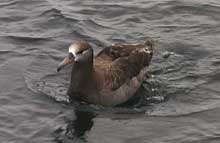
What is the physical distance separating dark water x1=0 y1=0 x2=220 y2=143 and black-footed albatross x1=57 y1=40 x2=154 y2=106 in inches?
9.4

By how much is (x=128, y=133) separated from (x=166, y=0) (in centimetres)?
699

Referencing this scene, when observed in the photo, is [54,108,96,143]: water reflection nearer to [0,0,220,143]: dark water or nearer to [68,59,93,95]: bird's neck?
[0,0,220,143]: dark water

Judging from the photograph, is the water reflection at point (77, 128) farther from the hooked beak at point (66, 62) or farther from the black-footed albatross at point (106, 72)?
the hooked beak at point (66, 62)

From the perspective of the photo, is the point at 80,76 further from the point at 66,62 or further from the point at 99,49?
the point at 99,49

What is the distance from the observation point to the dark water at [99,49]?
457 inches

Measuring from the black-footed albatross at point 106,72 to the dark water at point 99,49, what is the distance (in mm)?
238

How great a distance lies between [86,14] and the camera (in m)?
17.1

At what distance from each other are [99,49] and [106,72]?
7.37 feet

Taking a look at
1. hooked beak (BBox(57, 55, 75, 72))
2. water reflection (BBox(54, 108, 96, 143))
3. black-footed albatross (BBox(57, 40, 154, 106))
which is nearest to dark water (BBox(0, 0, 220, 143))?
water reflection (BBox(54, 108, 96, 143))

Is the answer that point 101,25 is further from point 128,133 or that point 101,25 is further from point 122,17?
point 128,133

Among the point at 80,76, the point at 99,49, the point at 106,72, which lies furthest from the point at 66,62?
the point at 99,49

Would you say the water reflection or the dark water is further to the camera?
the dark water

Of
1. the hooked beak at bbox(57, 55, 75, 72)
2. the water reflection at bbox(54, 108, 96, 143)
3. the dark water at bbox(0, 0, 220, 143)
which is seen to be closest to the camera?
the water reflection at bbox(54, 108, 96, 143)

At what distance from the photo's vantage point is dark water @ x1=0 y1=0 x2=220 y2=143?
1160 cm
